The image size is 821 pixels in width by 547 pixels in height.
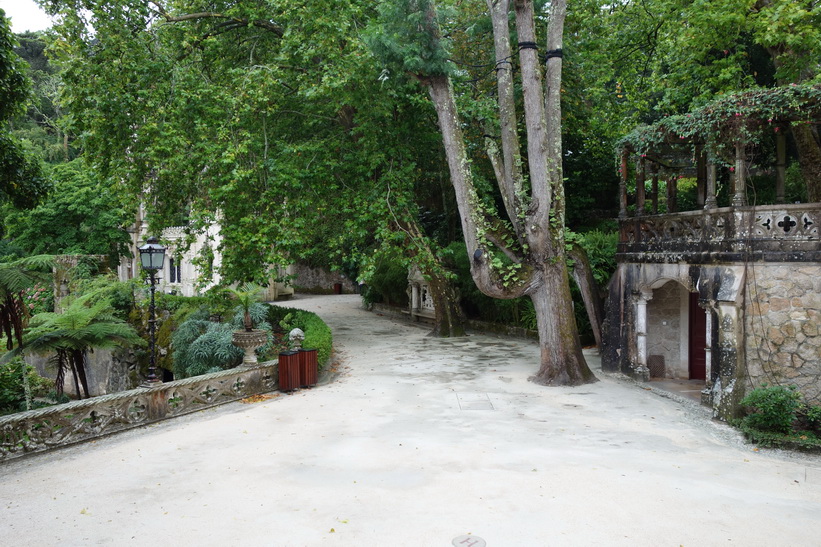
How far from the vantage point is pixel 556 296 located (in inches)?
536

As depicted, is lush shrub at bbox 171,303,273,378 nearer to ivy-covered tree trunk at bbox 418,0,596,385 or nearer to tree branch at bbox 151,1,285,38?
ivy-covered tree trunk at bbox 418,0,596,385

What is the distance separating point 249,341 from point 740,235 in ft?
34.7

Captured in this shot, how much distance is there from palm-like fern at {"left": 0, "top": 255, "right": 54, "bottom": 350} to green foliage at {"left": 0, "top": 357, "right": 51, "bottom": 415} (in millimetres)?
1125

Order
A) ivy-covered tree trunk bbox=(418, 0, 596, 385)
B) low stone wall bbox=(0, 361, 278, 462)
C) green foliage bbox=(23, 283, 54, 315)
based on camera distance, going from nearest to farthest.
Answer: low stone wall bbox=(0, 361, 278, 462)
ivy-covered tree trunk bbox=(418, 0, 596, 385)
green foliage bbox=(23, 283, 54, 315)

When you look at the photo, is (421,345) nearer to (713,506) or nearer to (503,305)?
(503,305)

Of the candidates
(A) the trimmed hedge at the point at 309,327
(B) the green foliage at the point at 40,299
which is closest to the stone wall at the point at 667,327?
(A) the trimmed hedge at the point at 309,327

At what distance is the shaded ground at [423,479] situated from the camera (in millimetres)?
6234

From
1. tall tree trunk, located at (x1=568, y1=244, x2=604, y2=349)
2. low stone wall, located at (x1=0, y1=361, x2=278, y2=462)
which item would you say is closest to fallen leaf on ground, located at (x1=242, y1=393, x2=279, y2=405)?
low stone wall, located at (x1=0, y1=361, x2=278, y2=462)

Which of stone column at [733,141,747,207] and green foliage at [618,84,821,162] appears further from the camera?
stone column at [733,141,747,207]

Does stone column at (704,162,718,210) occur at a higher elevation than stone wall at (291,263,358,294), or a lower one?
higher

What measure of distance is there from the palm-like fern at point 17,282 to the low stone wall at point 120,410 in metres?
1.98

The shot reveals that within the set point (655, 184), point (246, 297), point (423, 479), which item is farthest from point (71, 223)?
point (423, 479)

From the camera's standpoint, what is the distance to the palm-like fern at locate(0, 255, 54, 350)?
10.0 m

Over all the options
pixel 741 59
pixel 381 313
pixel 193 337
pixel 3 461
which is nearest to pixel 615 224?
pixel 741 59
